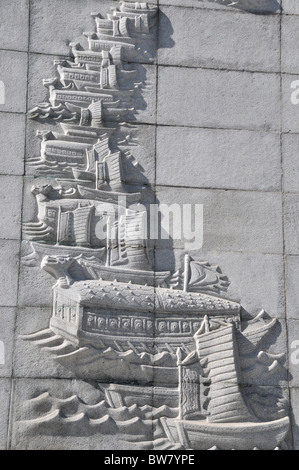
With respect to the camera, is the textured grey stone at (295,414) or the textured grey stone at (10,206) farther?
the textured grey stone at (10,206)

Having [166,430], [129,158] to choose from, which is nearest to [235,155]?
[129,158]

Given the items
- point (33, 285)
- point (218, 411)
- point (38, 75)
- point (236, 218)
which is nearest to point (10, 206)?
point (33, 285)

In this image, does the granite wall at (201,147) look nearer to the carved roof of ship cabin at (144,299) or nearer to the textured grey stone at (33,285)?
the textured grey stone at (33,285)

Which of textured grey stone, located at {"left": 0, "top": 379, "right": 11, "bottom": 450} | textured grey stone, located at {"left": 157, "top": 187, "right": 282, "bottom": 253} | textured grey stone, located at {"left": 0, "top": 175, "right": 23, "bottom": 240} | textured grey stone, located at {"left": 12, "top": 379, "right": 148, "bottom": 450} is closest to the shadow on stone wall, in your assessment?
textured grey stone, located at {"left": 157, "top": 187, "right": 282, "bottom": 253}

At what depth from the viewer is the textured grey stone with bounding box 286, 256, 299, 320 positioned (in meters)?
7.49

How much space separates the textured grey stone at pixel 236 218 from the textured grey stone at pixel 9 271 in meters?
1.48

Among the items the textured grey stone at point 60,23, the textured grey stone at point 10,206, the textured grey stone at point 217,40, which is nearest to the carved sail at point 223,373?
the textured grey stone at point 10,206

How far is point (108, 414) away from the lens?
22.8 feet

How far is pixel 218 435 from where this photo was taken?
6.94 m

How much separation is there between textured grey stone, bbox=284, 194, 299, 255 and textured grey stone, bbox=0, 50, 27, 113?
2.73 m

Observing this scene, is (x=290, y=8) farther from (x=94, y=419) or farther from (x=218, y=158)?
(x=94, y=419)

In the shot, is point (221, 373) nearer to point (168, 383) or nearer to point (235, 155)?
point (168, 383)

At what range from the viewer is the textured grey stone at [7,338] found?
22.9 ft

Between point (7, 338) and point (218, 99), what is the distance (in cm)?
317
